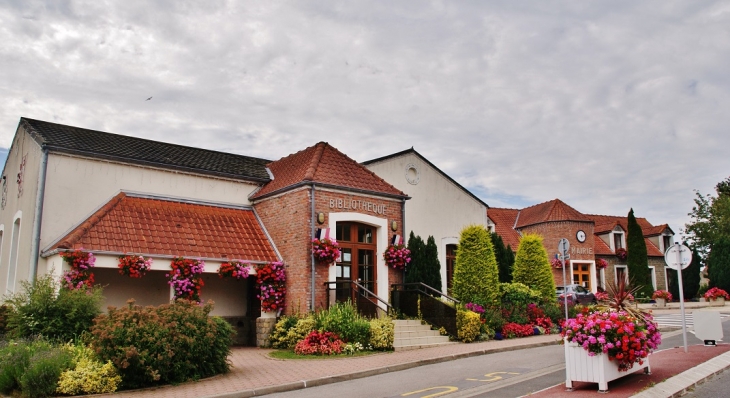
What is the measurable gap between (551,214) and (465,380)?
2704cm

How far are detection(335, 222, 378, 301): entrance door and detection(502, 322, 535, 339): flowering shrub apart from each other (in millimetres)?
4094

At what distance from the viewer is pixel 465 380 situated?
33.8 feet

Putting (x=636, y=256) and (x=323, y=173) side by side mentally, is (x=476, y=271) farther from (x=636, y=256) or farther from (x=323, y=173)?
(x=636, y=256)

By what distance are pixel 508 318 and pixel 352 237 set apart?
562 cm

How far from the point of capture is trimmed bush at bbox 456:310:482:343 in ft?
51.9

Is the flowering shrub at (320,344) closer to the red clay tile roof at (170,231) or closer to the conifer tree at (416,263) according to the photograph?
the red clay tile roof at (170,231)

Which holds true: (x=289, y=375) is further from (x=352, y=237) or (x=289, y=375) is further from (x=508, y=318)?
(x=508, y=318)

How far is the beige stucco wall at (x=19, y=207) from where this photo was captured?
15.5 m

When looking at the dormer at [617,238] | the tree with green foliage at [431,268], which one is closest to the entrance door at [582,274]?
the dormer at [617,238]

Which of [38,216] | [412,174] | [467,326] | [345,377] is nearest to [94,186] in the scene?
[38,216]

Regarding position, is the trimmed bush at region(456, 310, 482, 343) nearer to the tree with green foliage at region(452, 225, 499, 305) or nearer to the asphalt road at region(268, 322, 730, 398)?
the tree with green foliage at region(452, 225, 499, 305)

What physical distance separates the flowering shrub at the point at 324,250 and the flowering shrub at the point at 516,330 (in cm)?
575

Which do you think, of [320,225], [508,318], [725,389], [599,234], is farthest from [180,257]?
[599,234]

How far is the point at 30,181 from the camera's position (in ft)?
52.5
